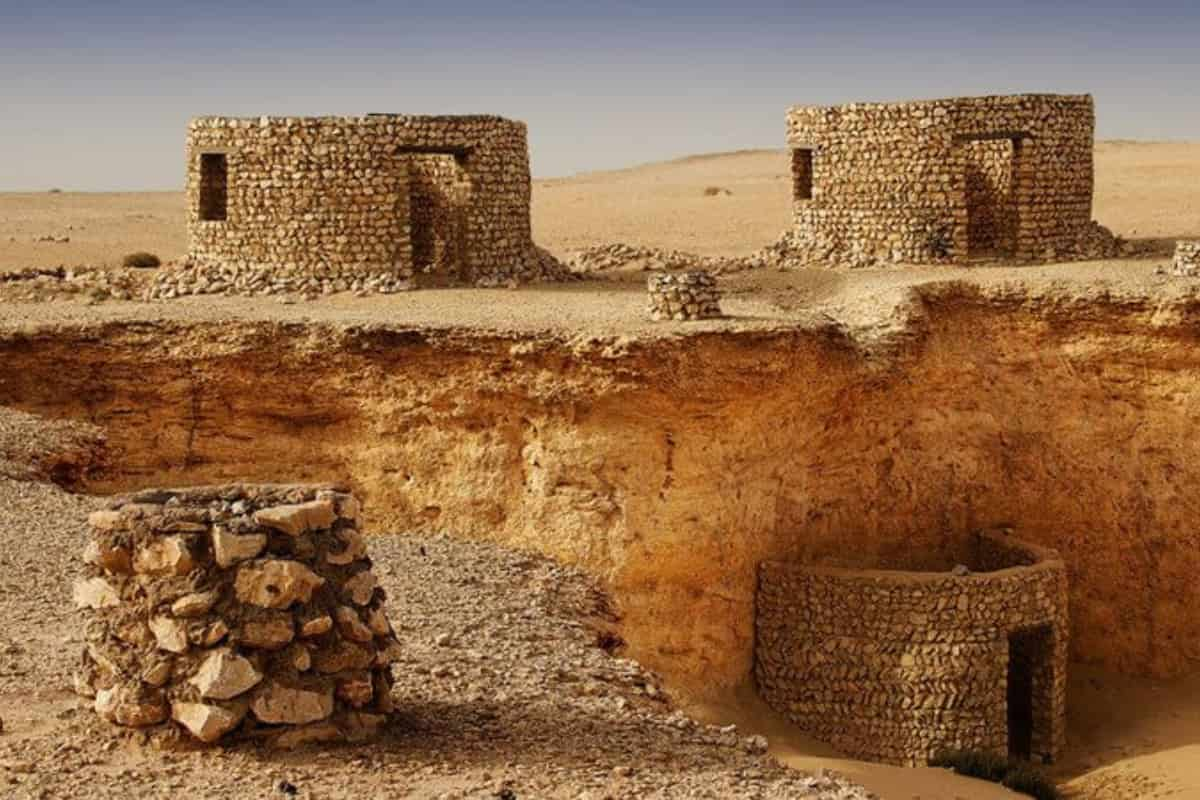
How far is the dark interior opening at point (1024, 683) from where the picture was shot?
18578mm

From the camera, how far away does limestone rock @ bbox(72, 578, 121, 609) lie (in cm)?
926

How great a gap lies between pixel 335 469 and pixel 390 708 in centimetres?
849

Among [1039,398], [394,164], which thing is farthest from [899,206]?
[394,164]

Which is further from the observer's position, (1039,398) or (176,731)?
(1039,398)

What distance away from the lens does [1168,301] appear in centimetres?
1862

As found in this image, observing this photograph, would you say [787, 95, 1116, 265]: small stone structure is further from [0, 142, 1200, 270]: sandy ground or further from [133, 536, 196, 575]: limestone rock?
[133, 536, 196, 575]: limestone rock

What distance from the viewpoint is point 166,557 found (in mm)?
9094

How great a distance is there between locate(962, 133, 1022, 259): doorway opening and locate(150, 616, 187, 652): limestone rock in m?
15.3

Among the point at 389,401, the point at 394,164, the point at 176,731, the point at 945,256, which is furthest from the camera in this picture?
the point at 945,256

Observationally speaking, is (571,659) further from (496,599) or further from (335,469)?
(335,469)

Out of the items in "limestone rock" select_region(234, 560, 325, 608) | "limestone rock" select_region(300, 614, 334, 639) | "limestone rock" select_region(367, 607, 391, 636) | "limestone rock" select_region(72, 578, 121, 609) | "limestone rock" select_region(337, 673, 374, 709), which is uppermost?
"limestone rock" select_region(234, 560, 325, 608)

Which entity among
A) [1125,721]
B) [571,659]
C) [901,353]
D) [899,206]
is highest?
[899,206]

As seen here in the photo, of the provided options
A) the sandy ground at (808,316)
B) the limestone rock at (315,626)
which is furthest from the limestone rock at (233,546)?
the sandy ground at (808,316)

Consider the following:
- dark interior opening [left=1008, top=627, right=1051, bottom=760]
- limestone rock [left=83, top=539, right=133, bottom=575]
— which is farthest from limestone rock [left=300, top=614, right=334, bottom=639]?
dark interior opening [left=1008, top=627, right=1051, bottom=760]
